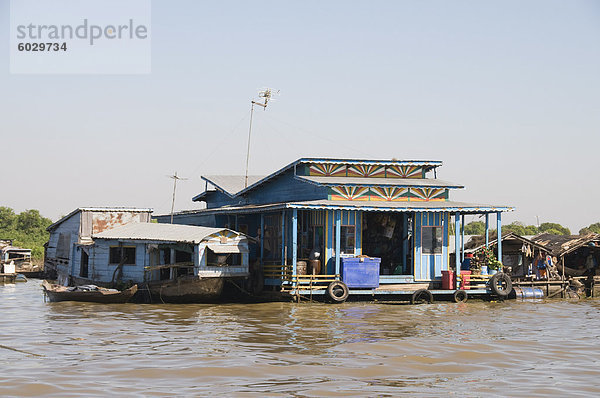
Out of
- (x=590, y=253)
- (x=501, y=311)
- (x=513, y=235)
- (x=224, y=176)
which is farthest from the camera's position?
(x=224, y=176)

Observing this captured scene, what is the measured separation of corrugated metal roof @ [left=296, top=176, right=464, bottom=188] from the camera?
27391 millimetres

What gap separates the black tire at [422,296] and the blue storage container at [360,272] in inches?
61.9

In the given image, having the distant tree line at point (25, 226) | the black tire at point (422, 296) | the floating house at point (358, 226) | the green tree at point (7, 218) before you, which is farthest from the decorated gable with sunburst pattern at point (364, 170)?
the green tree at point (7, 218)

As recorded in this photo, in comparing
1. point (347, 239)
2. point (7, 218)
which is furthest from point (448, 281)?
point (7, 218)

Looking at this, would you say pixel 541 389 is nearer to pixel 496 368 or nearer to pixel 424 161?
pixel 496 368

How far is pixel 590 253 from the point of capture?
36.3 m

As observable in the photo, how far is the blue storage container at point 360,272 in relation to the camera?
2492 centimetres

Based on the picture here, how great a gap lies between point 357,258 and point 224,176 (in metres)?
20.4

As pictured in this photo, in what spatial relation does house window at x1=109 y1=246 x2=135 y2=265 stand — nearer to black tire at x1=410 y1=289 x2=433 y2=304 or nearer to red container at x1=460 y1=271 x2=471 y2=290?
black tire at x1=410 y1=289 x2=433 y2=304

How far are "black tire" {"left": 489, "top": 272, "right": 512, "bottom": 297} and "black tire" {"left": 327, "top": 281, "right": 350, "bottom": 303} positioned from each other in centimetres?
613

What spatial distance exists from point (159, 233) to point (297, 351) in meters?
13.1

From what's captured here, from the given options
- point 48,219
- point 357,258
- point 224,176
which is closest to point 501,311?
point 357,258

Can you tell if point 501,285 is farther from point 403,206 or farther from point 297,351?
point 297,351

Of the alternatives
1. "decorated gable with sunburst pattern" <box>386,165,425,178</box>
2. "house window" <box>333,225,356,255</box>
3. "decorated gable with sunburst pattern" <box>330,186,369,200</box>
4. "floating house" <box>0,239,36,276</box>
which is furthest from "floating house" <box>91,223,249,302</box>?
"floating house" <box>0,239,36,276</box>
